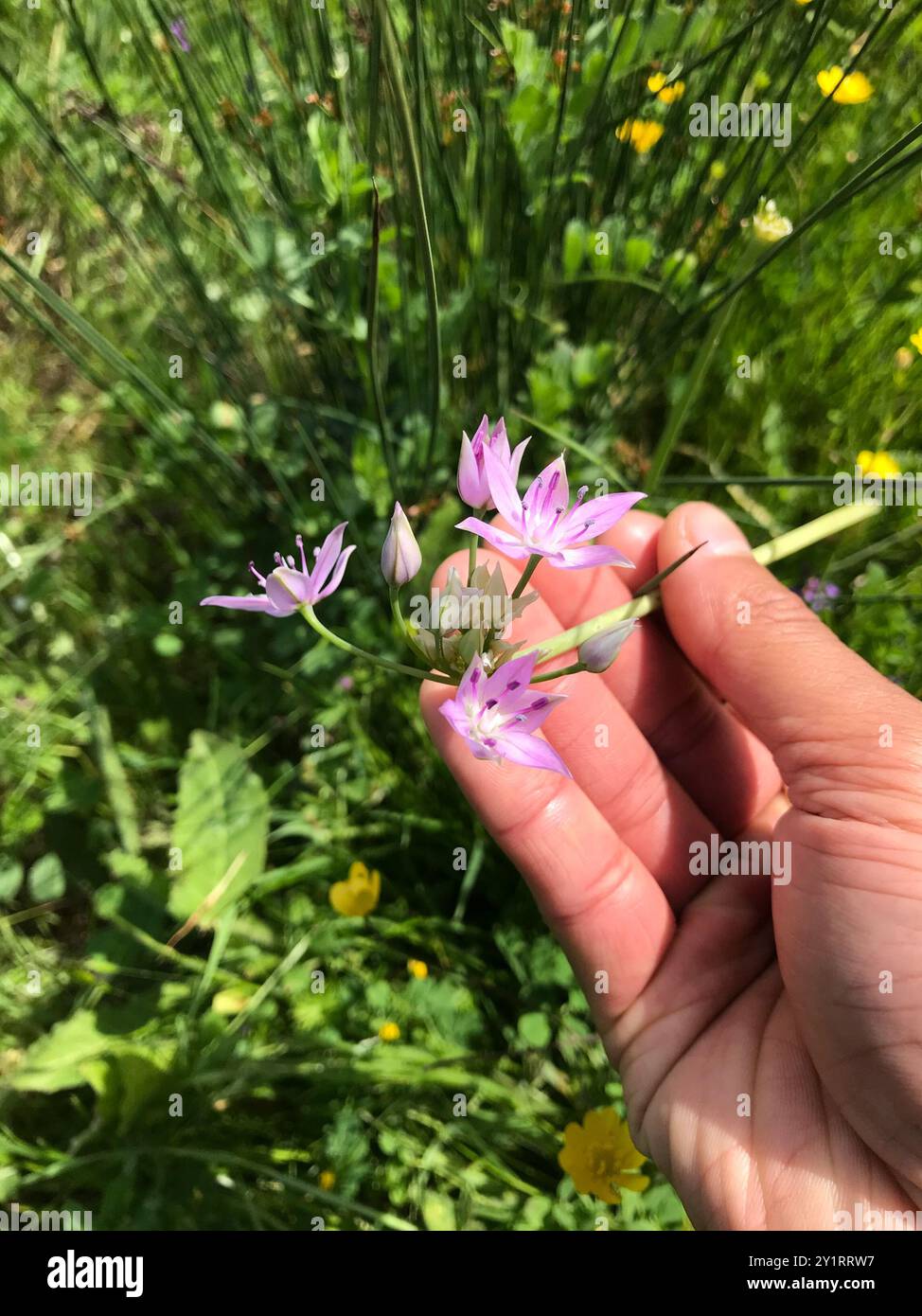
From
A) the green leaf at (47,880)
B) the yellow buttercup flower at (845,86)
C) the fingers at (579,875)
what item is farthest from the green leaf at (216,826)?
the yellow buttercup flower at (845,86)

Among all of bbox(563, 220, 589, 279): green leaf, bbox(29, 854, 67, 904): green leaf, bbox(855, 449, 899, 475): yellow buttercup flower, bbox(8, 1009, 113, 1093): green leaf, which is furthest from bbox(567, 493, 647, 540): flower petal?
bbox(29, 854, 67, 904): green leaf

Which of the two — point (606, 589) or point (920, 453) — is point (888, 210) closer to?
point (920, 453)

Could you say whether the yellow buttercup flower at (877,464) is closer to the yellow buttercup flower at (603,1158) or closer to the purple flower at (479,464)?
the purple flower at (479,464)

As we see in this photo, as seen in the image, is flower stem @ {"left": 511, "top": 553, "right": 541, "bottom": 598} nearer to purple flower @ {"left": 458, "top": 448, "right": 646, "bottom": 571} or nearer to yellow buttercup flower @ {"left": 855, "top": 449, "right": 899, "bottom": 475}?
purple flower @ {"left": 458, "top": 448, "right": 646, "bottom": 571}

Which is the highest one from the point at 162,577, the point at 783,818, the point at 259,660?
the point at 162,577
